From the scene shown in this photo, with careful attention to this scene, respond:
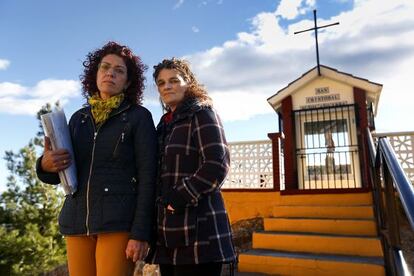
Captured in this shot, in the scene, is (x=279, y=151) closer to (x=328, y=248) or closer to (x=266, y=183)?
(x=266, y=183)

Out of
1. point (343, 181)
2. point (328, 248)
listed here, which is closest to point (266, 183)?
point (343, 181)

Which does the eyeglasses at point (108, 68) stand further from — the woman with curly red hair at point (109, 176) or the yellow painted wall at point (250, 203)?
the yellow painted wall at point (250, 203)

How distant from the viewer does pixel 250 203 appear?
6805 millimetres

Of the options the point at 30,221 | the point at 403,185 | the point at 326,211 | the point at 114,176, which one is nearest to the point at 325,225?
the point at 326,211

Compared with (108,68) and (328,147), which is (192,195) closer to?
(108,68)

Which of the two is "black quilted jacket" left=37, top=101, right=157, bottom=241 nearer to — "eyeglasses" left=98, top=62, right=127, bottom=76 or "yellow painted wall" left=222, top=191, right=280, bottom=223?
"eyeglasses" left=98, top=62, right=127, bottom=76

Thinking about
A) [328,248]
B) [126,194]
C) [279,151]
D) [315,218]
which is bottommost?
[328,248]

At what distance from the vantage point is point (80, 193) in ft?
5.63

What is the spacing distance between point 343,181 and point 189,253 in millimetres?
5949

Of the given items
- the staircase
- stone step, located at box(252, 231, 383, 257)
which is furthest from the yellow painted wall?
stone step, located at box(252, 231, 383, 257)

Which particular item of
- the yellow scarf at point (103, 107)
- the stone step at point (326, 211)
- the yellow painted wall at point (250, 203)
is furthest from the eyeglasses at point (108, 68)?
the yellow painted wall at point (250, 203)

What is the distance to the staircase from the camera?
157 inches

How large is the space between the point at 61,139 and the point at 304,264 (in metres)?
3.27

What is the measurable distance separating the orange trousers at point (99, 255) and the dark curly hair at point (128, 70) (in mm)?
740
